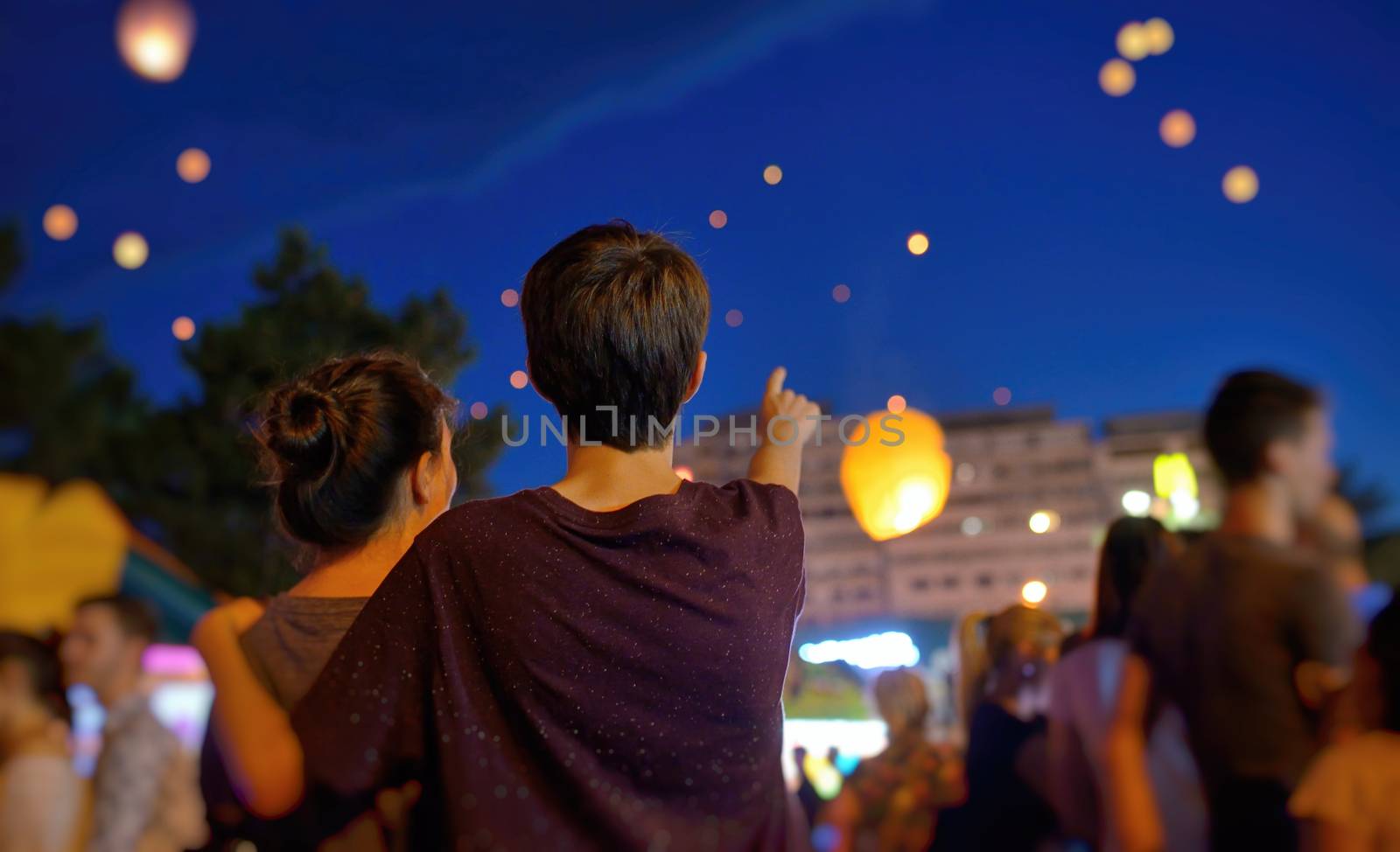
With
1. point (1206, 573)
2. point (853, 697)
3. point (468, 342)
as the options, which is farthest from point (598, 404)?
point (468, 342)

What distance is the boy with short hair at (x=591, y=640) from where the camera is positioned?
27.0 inches

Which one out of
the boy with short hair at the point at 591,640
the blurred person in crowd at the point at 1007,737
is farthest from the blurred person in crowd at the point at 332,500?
the blurred person in crowd at the point at 1007,737

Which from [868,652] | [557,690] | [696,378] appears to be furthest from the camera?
[868,652]

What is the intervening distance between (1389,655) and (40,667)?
226cm

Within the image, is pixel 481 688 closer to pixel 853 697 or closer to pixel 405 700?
pixel 405 700

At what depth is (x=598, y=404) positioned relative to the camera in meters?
0.77

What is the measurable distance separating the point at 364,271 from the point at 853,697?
7833mm

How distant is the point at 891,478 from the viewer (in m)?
3.03

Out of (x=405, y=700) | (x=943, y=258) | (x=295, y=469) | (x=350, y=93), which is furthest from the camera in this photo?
(x=350, y=93)

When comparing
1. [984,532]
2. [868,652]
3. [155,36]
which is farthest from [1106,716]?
[984,532]

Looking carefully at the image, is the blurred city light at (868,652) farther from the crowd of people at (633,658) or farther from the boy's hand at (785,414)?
the boy's hand at (785,414)

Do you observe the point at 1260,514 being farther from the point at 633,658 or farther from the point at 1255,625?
the point at 633,658

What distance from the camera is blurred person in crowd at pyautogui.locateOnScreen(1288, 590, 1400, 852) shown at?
102 cm

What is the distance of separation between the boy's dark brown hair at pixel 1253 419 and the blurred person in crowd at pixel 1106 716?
19 centimetres
